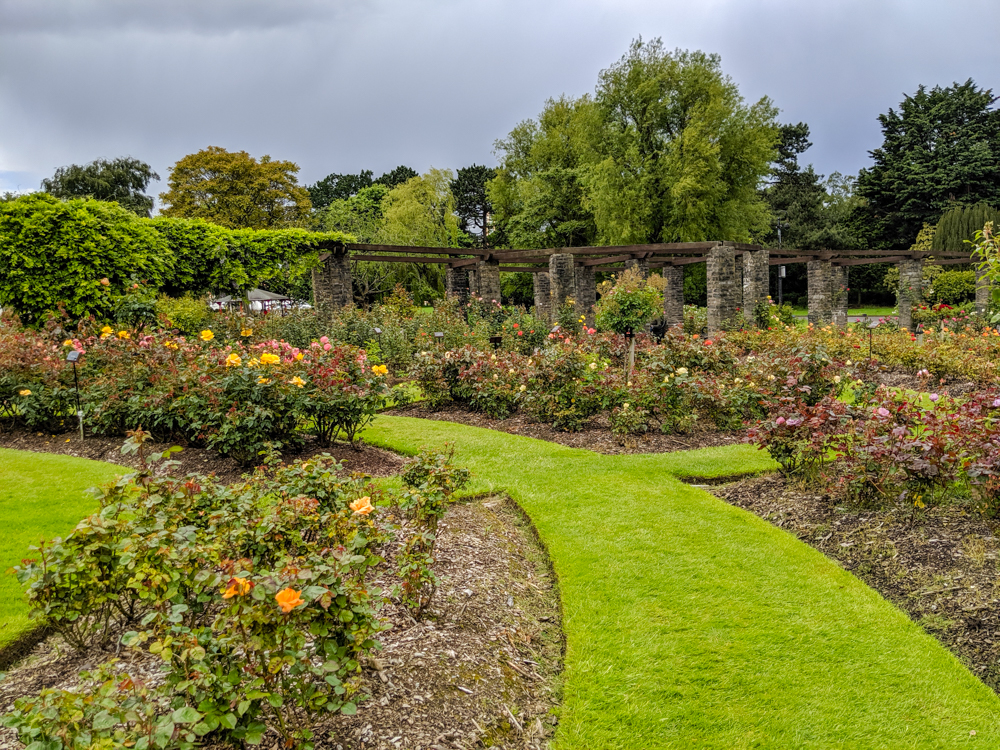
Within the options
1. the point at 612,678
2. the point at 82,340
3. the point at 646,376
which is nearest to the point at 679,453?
the point at 646,376

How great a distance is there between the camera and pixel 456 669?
2.44m

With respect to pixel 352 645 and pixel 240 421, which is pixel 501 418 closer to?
pixel 240 421

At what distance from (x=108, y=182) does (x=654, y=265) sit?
2715cm

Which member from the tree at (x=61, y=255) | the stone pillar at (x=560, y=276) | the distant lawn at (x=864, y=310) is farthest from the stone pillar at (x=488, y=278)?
the distant lawn at (x=864, y=310)

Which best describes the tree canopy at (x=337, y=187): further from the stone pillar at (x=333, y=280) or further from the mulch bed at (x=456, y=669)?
the mulch bed at (x=456, y=669)

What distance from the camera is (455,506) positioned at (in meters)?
4.42

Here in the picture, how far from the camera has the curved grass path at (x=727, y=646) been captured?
91.6 inches

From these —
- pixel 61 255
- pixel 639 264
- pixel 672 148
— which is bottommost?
pixel 61 255

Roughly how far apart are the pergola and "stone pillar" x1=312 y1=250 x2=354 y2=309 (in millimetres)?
24

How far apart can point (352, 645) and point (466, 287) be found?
62.2 ft

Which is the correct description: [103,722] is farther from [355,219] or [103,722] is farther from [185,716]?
[355,219]

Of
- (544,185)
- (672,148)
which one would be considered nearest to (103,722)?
(672,148)

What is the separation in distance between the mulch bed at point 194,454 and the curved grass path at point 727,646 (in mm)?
1594

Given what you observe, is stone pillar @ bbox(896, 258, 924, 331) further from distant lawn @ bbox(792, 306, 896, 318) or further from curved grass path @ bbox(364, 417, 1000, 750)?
curved grass path @ bbox(364, 417, 1000, 750)
